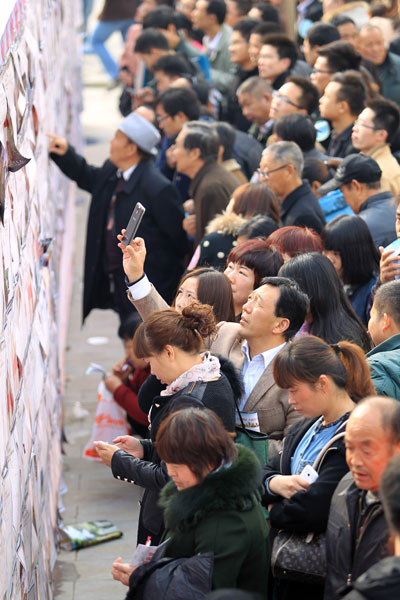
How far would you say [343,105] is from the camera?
A: 275 inches

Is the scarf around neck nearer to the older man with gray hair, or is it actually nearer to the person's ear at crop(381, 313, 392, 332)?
the person's ear at crop(381, 313, 392, 332)

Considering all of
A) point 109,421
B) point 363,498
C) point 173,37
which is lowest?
point 109,421

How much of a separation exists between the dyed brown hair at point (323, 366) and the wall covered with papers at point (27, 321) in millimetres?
909

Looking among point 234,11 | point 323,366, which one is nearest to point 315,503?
point 323,366

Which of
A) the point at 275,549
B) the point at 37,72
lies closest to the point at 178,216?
the point at 37,72

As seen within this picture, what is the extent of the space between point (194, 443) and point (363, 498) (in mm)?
493

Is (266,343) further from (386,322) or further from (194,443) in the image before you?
(194,443)

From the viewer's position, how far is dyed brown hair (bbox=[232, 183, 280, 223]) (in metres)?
5.41

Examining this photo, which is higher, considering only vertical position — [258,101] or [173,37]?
[258,101]

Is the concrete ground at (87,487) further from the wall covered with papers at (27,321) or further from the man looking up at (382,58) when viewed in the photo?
the man looking up at (382,58)

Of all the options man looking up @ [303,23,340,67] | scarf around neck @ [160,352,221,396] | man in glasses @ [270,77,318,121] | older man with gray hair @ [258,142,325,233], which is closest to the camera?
scarf around neck @ [160,352,221,396]

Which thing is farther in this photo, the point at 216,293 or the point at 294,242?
the point at 294,242

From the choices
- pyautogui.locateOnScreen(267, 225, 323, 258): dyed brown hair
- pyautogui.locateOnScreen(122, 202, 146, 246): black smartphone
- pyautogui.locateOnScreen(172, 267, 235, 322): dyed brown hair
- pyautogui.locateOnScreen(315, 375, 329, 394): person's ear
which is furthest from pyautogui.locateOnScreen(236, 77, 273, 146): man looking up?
pyautogui.locateOnScreen(315, 375, 329, 394): person's ear

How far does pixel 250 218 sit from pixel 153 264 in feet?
4.19
